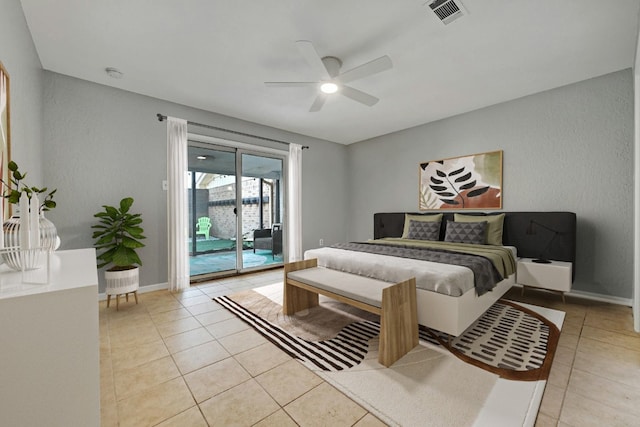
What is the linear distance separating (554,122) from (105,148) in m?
5.49

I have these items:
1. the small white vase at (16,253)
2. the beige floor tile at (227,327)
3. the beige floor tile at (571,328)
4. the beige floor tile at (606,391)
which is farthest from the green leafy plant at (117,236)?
the beige floor tile at (571,328)

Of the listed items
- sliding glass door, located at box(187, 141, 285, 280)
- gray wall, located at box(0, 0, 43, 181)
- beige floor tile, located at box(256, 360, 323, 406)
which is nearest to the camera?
beige floor tile, located at box(256, 360, 323, 406)

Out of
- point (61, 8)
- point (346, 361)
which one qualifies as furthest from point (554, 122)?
point (61, 8)

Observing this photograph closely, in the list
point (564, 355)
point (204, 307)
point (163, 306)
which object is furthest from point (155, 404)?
point (564, 355)

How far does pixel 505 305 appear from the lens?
2945mm

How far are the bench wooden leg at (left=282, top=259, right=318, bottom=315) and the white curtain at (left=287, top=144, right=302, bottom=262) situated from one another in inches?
81.0

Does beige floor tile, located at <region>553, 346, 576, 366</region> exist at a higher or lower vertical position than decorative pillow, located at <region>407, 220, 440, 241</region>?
lower

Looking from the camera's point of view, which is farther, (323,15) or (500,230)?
(500,230)

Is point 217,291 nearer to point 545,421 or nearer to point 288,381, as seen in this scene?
point 288,381

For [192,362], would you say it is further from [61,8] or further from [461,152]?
[461,152]

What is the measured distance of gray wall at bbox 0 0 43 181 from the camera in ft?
5.41

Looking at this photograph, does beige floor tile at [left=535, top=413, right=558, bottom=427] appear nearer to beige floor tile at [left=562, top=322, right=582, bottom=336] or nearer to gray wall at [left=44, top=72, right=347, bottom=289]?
beige floor tile at [left=562, top=322, right=582, bottom=336]

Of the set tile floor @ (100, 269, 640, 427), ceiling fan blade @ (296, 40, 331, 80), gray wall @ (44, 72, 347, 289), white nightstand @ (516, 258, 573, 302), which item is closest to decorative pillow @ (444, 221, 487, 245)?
white nightstand @ (516, 258, 573, 302)

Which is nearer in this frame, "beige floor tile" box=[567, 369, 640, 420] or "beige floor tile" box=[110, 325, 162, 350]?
"beige floor tile" box=[567, 369, 640, 420]
